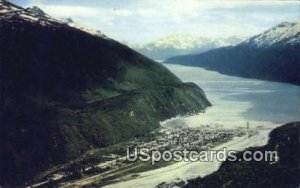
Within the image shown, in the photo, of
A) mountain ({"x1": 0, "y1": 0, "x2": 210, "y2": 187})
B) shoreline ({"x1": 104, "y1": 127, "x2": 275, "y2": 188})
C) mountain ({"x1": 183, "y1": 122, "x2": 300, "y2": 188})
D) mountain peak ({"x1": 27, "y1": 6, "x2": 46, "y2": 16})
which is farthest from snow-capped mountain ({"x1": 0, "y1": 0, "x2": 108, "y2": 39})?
mountain ({"x1": 183, "y1": 122, "x2": 300, "y2": 188})

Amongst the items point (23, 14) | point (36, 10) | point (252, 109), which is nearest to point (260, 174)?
point (252, 109)

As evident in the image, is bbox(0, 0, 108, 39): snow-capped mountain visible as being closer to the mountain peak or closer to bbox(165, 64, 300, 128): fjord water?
the mountain peak

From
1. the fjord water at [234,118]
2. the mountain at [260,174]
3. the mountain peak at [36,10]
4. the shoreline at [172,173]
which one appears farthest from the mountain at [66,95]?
the mountain at [260,174]

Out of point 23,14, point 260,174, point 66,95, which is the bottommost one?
point 260,174

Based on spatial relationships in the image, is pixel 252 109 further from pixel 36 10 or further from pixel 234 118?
pixel 36 10

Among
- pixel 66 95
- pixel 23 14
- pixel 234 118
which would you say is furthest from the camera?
pixel 23 14

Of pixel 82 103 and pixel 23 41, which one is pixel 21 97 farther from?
pixel 23 41

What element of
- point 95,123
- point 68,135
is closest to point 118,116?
point 95,123
